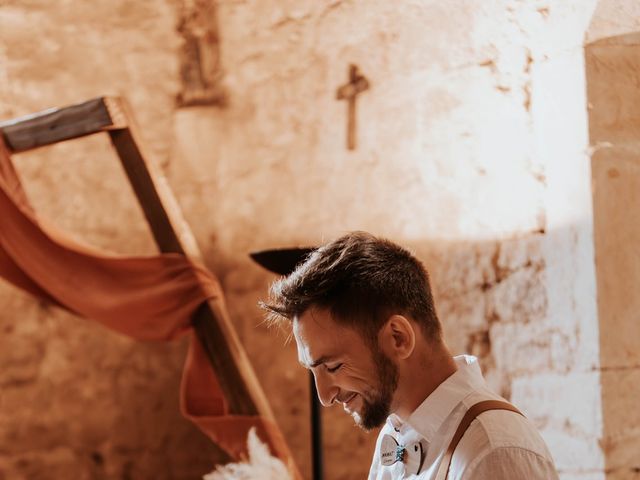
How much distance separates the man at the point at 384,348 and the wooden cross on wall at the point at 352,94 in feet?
8.58

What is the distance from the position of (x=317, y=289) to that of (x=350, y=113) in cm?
272

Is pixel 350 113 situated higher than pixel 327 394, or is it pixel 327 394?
pixel 350 113

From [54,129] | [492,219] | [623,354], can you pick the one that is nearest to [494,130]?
[492,219]

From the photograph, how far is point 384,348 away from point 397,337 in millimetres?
30

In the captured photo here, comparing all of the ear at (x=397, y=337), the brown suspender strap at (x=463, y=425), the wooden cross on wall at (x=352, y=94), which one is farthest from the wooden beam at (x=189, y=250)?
the brown suspender strap at (x=463, y=425)

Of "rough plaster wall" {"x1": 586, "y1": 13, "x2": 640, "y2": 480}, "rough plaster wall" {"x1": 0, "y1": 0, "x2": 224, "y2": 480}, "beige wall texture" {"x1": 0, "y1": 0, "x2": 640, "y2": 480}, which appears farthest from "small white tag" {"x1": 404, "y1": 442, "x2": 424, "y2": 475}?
"rough plaster wall" {"x1": 0, "y1": 0, "x2": 224, "y2": 480}

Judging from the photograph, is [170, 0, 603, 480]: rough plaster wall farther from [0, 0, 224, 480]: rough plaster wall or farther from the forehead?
the forehead

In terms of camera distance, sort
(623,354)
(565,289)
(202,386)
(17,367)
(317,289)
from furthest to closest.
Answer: (17,367) < (202,386) < (565,289) < (623,354) < (317,289)

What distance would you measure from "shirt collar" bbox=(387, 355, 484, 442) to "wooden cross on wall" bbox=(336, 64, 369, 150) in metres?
2.73

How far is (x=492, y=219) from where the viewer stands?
132 inches

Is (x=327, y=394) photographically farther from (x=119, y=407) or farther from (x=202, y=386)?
(x=119, y=407)

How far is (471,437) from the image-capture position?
1.33m

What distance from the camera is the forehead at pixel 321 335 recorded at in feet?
4.95

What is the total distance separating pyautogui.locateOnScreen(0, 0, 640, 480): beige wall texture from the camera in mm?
3205
